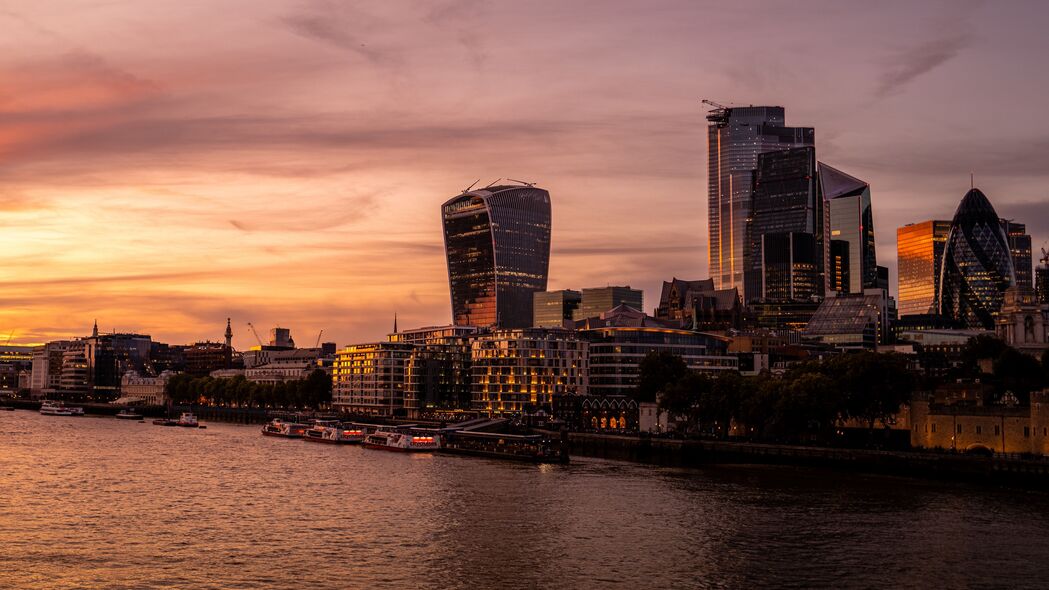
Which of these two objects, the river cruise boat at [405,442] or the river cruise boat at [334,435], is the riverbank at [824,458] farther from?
the river cruise boat at [334,435]

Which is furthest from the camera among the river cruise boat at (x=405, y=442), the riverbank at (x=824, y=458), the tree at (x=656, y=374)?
the tree at (x=656, y=374)

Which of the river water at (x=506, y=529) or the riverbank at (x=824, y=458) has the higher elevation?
the riverbank at (x=824, y=458)

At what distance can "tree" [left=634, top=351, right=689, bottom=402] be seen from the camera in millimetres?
192125

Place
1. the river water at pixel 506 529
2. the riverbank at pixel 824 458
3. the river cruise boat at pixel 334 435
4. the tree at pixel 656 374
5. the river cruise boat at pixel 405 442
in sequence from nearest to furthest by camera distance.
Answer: the river water at pixel 506 529 < the riverbank at pixel 824 458 < the river cruise boat at pixel 405 442 < the river cruise boat at pixel 334 435 < the tree at pixel 656 374

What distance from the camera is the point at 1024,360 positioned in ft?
512

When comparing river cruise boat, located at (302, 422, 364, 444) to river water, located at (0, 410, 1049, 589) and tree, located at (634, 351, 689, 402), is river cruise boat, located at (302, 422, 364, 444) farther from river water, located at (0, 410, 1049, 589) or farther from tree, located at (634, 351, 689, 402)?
river water, located at (0, 410, 1049, 589)

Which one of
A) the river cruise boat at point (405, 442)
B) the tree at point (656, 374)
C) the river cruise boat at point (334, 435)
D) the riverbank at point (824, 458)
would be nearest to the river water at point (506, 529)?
the riverbank at point (824, 458)

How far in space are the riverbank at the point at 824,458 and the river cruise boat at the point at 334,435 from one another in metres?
33.8

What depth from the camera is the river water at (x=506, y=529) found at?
6556 cm

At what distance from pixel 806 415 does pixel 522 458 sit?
3656 cm

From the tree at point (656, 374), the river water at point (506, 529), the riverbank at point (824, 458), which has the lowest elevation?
the river water at point (506, 529)

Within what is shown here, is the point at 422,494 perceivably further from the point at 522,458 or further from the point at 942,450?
the point at 942,450

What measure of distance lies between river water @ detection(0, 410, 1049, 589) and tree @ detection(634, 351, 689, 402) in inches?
2486

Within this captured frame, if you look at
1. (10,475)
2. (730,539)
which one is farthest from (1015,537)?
(10,475)
